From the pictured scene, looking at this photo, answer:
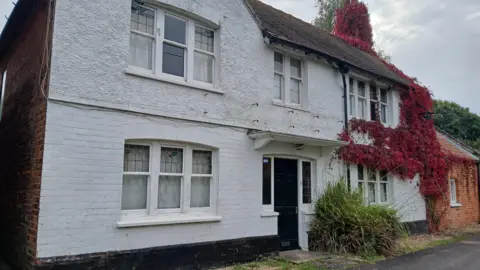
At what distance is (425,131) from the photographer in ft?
49.4

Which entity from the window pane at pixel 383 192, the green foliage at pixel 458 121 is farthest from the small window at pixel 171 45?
the green foliage at pixel 458 121

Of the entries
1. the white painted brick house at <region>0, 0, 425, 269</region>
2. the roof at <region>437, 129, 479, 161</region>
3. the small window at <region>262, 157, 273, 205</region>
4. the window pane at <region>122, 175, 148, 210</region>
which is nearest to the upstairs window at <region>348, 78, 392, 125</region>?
the white painted brick house at <region>0, 0, 425, 269</region>

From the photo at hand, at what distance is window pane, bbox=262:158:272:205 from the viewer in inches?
377

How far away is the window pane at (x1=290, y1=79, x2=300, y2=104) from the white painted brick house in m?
0.07

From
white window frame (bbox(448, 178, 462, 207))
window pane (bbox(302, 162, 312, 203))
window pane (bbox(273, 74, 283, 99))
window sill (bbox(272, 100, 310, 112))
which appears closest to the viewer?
window sill (bbox(272, 100, 310, 112))

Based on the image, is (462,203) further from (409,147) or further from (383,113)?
(383,113)

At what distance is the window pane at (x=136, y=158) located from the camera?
722 cm

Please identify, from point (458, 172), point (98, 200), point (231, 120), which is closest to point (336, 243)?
point (231, 120)

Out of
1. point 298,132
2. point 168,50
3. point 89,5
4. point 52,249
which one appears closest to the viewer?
point 52,249

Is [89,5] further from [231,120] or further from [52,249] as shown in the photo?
[52,249]

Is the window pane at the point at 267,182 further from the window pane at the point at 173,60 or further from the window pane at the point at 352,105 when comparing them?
the window pane at the point at 352,105

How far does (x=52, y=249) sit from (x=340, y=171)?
841cm

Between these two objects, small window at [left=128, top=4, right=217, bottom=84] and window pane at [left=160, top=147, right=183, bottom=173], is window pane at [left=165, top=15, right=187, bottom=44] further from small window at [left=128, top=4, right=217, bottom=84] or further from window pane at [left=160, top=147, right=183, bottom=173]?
window pane at [left=160, top=147, right=183, bottom=173]

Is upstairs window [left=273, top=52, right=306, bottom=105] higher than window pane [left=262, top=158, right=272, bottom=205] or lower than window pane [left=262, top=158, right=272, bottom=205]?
higher
